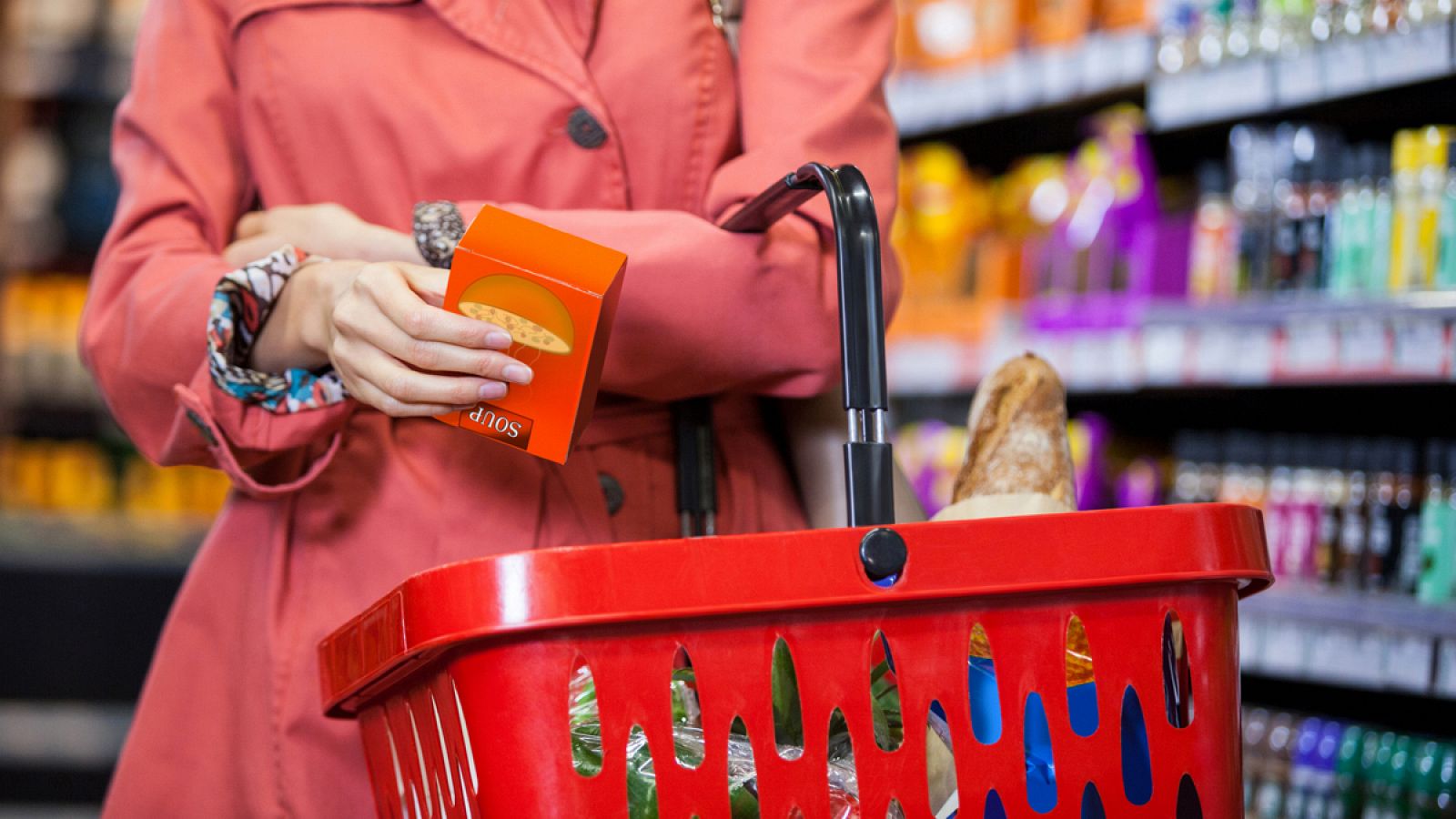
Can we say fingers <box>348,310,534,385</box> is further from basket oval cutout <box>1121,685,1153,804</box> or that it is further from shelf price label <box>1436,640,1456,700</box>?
shelf price label <box>1436,640,1456,700</box>

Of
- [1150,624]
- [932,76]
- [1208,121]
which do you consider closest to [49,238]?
[932,76]

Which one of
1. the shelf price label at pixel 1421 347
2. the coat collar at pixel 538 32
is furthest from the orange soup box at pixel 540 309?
the shelf price label at pixel 1421 347

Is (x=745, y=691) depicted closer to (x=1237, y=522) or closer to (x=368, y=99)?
(x=1237, y=522)

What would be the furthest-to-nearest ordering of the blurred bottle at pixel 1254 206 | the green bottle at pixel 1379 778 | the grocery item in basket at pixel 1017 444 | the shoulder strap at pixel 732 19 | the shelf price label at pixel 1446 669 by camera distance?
the blurred bottle at pixel 1254 206 → the green bottle at pixel 1379 778 → the shelf price label at pixel 1446 669 → the shoulder strap at pixel 732 19 → the grocery item in basket at pixel 1017 444

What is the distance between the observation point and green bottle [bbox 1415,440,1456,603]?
1.95 metres

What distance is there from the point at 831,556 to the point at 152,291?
58cm

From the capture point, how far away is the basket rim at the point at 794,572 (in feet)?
2.11

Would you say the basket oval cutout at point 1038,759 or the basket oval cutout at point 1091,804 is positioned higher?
the basket oval cutout at point 1038,759

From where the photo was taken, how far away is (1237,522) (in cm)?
72

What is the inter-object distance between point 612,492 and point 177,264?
0.36 metres

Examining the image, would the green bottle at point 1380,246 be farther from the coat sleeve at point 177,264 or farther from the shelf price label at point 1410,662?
the coat sleeve at point 177,264

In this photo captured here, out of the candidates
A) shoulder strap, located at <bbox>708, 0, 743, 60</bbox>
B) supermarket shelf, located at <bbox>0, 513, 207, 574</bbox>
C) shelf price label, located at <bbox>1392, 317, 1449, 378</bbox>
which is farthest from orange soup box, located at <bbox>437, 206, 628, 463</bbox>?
supermarket shelf, located at <bbox>0, 513, 207, 574</bbox>

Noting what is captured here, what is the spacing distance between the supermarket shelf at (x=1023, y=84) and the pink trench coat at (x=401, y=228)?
4.42 feet

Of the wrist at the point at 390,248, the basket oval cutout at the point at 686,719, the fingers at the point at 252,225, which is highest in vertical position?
the fingers at the point at 252,225
